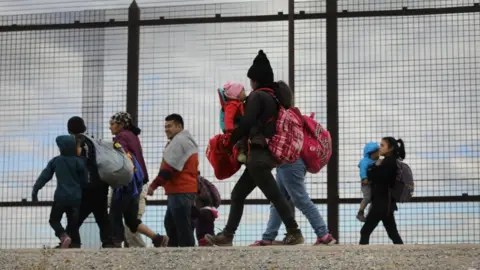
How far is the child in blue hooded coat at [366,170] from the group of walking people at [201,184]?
0.01 m

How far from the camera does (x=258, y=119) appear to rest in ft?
27.9

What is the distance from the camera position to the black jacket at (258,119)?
27.5 ft

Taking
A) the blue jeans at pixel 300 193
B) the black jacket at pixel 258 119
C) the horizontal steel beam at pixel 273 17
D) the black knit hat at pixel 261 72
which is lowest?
the blue jeans at pixel 300 193

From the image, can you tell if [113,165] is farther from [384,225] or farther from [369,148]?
[369,148]

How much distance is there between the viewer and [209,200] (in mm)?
11664

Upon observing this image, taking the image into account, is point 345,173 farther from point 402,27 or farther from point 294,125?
point 294,125

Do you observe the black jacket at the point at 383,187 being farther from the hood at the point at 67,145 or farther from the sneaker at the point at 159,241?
the hood at the point at 67,145

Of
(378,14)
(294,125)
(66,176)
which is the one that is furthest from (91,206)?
(378,14)

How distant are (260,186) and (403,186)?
286cm

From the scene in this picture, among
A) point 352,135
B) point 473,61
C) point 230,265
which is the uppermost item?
point 473,61

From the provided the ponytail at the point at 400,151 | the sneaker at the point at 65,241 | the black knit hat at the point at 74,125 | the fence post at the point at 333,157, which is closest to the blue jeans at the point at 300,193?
the ponytail at the point at 400,151

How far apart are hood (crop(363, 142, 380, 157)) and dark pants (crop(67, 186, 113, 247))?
3.12m

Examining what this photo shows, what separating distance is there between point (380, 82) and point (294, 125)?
3.55 meters

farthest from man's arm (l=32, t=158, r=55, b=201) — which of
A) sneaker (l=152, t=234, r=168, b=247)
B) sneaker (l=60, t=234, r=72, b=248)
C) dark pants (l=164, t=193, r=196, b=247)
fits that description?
dark pants (l=164, t=193, r=196, b=247)
